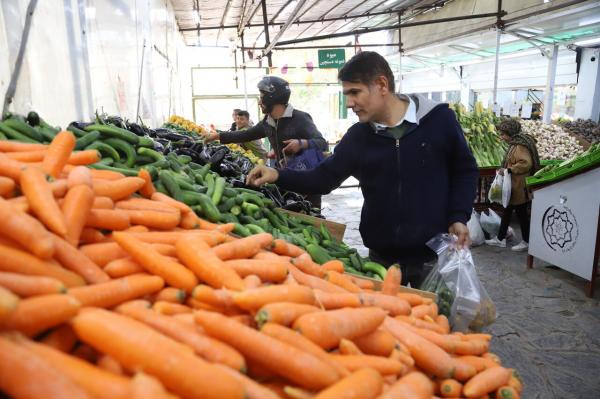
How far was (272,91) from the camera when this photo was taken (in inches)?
197

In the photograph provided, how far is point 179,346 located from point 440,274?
186 centimetres

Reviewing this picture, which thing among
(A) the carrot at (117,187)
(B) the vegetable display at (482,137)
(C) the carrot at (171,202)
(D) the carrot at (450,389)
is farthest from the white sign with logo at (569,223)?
(A) the carrot at (117,187)

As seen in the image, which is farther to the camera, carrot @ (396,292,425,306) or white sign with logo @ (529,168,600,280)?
white sign with logo @ (529,168,600,280)

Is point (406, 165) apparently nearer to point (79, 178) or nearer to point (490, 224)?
point (79, 178)

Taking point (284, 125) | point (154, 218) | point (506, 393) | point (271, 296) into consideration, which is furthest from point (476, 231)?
point (271, 296)

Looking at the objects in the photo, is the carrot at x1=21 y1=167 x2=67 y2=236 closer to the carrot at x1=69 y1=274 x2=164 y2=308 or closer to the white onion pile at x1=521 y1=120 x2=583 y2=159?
the carrot at x1=69 y1=274 x2=164 y2=308

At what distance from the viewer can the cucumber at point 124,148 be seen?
259 cm

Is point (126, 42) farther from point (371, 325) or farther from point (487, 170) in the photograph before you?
point (487, 170)

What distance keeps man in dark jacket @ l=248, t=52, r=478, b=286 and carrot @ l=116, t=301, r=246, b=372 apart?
1.88 metres

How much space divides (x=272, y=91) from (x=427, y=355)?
13.1ft

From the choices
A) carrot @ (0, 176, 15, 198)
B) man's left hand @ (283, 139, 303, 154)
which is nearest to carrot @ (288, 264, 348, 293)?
carrot @ (0, 176, 15, 198)

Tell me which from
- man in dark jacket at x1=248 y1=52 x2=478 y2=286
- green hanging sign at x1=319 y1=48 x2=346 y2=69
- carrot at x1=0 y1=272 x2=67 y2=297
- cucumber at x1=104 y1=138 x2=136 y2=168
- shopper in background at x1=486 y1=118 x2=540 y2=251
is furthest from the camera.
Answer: green hanging sign at x1=319 y1=48 x2=346 y2=69

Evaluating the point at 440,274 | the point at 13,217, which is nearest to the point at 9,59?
the point at 13,217

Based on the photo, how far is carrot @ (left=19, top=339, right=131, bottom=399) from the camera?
926mm
